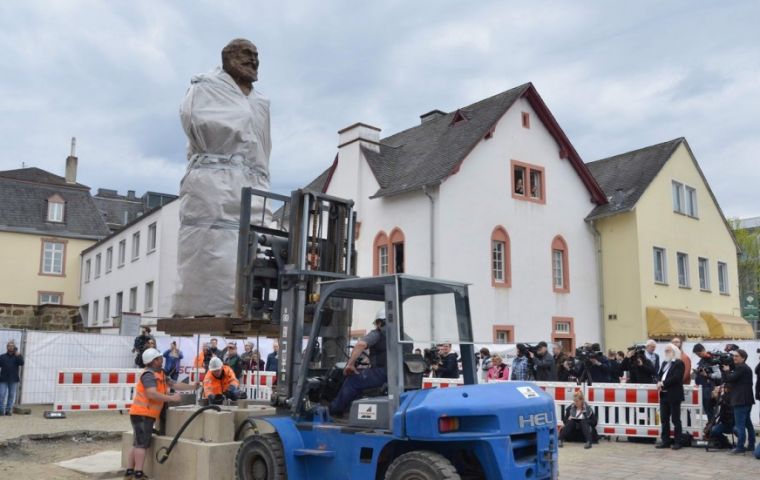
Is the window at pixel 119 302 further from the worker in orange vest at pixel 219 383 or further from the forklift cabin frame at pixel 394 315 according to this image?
the forklift cabin frame at pixel 394 315

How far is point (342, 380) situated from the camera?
746 centimetres

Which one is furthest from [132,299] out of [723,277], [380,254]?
[723,277]

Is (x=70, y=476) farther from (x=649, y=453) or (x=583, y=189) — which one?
(x=583, y=189)

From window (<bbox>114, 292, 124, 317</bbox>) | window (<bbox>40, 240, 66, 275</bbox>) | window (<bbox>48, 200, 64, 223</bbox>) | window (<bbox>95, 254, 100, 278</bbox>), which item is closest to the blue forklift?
window (<bbox>114, 292, 124, 317</bbox>)

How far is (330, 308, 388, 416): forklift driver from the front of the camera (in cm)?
705

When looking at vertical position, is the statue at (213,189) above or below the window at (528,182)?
below

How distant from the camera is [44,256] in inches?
1762

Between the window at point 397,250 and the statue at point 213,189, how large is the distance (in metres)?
17.5

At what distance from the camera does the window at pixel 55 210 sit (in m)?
45.4

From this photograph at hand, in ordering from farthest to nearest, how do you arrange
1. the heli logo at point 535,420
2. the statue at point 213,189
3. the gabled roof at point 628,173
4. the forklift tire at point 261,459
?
the gabled roof at point 628,173 → the statue at point 213,189 → the forklift tire at point 261,459 → the heli logo at point 535,420

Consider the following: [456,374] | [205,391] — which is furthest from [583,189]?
[205,391]

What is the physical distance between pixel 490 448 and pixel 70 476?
593cm

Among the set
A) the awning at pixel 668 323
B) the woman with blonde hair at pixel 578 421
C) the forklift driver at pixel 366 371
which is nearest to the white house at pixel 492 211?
the awning at pixel 668 323

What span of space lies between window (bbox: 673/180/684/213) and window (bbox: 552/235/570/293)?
5914mm
